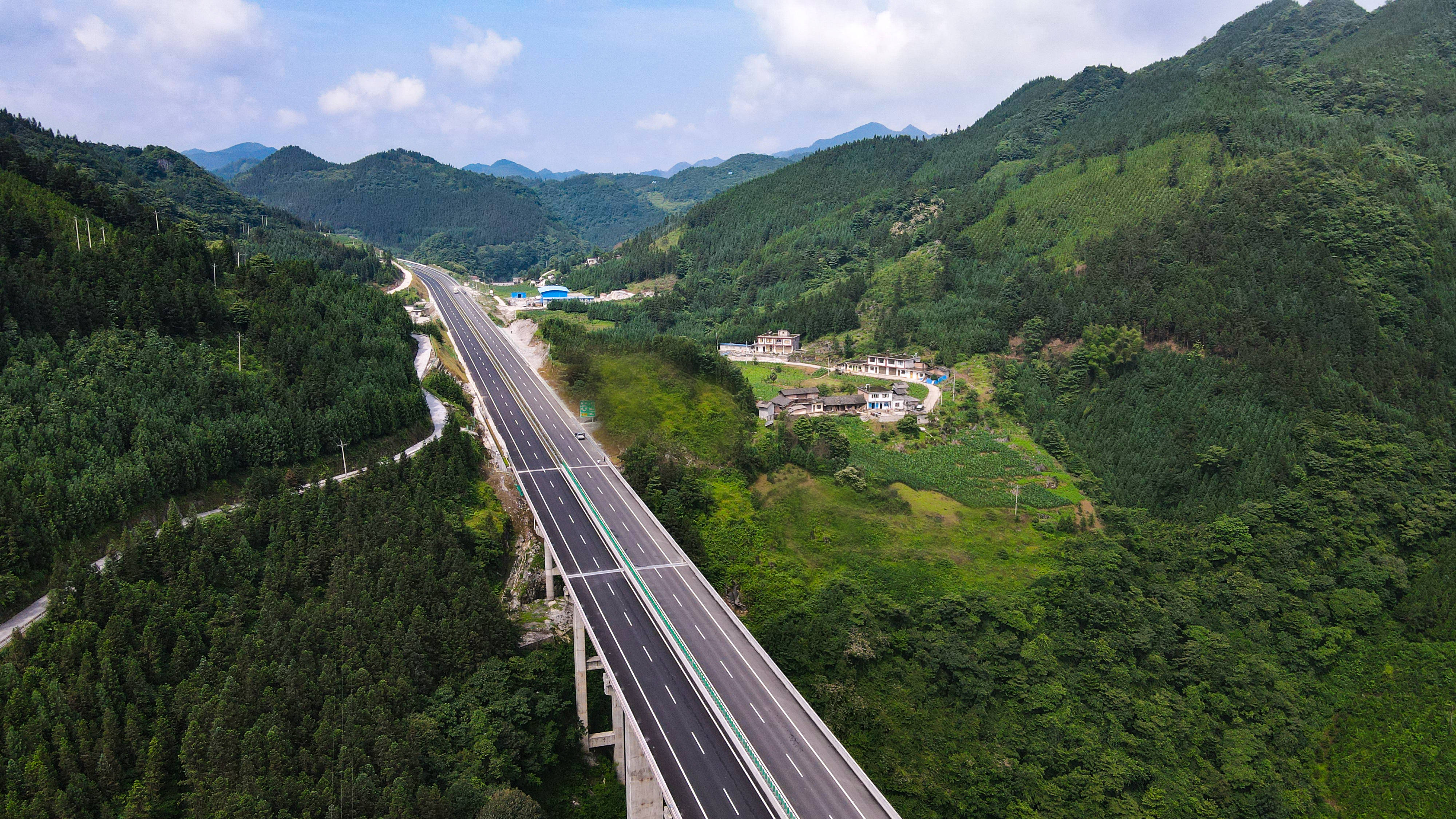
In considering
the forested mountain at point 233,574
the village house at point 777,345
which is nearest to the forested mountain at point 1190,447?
the village house at point 777,345

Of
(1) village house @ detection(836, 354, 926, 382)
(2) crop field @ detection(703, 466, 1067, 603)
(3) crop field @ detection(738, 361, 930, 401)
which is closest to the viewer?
(2) crop field @ detection(703, 466, 1067, 603)

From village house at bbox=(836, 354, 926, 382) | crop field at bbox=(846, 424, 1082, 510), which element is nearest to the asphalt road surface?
crop field at bbox=(846, 424, 1082, 510)

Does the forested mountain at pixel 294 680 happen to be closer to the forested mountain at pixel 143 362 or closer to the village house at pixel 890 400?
the forested mountain at pixel 143 362

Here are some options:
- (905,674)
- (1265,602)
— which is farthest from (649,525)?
(1265,602)

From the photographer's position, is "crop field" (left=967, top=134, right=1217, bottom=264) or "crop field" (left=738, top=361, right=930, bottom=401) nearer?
"crop field" (left=738, top=361, right=930, bottom=401)

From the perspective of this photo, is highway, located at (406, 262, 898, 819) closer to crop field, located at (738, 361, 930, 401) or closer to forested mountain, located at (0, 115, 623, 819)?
forested mountain, located at (0, 115, 623, 819)

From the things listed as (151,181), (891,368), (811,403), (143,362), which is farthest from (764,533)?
→ (151,181)

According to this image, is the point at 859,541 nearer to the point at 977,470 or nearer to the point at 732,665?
the point at 977,470
